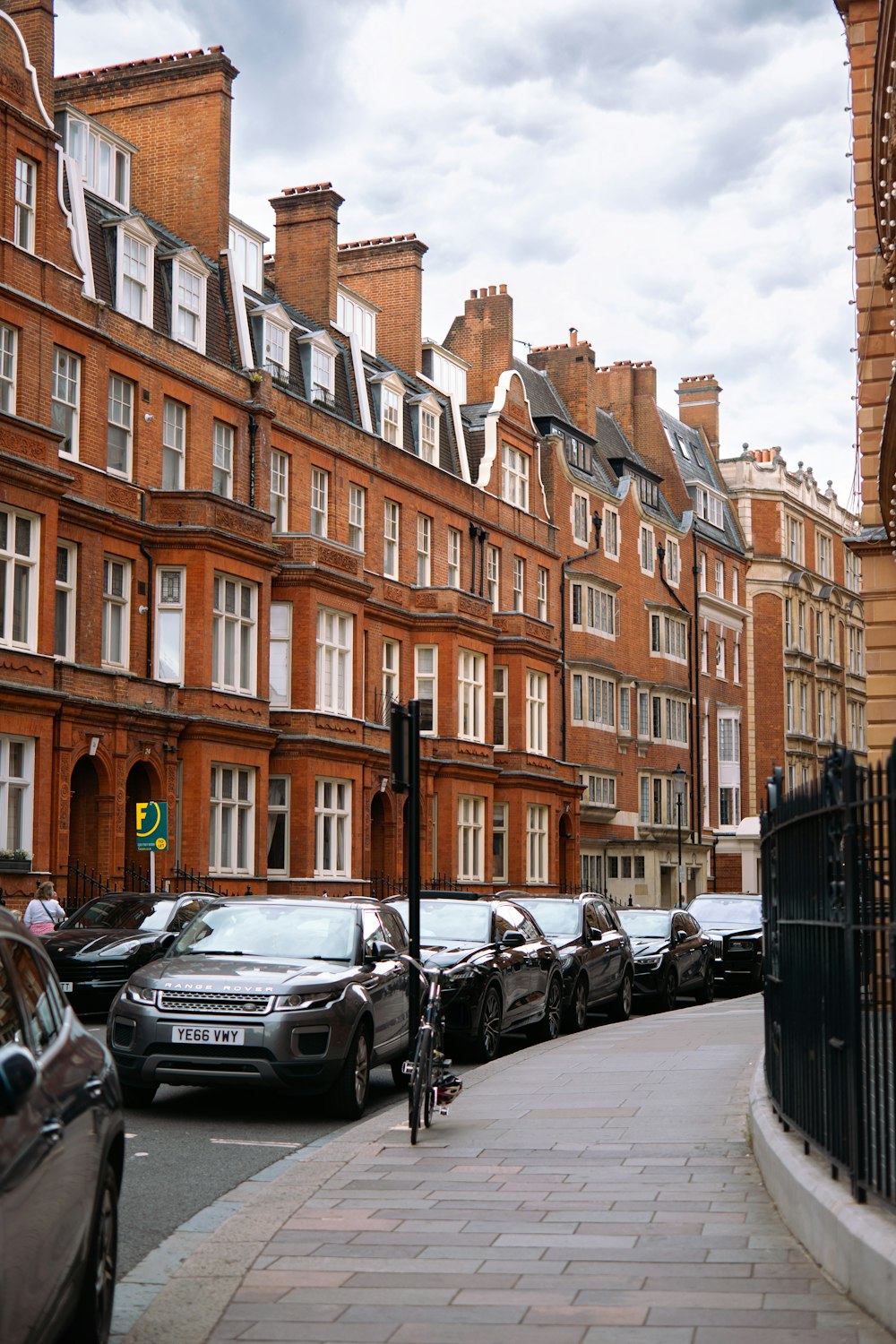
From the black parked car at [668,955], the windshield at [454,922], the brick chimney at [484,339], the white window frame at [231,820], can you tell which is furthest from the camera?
the brick chimney at [484,339]

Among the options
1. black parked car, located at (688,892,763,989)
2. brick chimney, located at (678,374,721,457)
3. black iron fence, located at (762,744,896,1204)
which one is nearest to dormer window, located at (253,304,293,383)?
black parked car, located at (688,892,763,989)

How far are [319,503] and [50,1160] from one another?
109 feet

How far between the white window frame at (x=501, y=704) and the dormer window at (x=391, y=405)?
7264 mm

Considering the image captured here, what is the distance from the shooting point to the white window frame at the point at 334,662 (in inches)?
1400

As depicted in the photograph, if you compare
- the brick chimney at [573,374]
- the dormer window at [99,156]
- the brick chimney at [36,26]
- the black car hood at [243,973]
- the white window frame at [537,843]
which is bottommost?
the black car hood at [243,973]

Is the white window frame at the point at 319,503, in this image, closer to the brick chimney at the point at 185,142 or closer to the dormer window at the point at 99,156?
the brick chimney at the point at 185,142

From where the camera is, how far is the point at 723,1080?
13.8 metres

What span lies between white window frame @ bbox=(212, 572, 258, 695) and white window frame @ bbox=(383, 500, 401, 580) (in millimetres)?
8174

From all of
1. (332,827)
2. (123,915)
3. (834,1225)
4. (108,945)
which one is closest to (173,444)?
(332,827)

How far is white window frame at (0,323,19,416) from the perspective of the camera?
26844mm

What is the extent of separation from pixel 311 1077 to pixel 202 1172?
198 centimetres

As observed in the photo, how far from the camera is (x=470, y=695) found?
43031 mm

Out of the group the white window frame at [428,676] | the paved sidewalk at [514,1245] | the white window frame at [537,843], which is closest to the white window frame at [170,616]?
the white window frame at [428,676]

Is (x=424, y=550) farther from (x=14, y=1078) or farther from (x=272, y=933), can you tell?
(x=14, y=1078)
